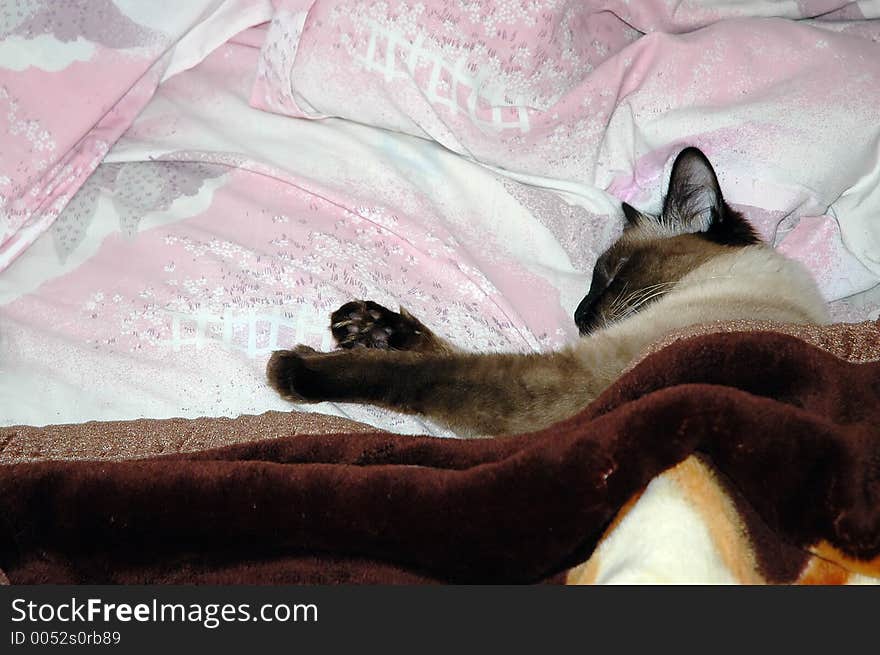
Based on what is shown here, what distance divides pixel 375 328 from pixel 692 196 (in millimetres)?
601

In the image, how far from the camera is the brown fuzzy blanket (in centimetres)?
70

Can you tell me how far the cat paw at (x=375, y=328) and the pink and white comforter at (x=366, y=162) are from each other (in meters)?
0.03

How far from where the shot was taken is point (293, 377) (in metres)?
1.18

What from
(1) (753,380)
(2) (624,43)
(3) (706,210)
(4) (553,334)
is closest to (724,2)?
(2) (624,43)

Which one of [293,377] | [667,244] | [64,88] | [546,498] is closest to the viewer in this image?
[546,498]

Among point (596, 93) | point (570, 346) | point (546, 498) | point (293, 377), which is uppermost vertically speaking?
point (596, 93)

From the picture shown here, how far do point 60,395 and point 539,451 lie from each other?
0.76 meters

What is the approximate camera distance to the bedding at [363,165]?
125 cm

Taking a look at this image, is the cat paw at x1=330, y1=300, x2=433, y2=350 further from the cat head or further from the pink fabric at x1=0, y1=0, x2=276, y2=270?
the pink fabric at x1=0, y1=0, x2=276, y2=270

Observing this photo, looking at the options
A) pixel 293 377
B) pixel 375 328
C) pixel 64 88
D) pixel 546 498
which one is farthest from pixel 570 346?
pixel 64 88

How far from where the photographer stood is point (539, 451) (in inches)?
29.4

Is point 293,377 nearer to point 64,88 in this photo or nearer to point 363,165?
point 363,165

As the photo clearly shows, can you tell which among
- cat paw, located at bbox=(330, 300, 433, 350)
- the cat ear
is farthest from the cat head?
cat paw, located at bbox=(330, 300, 433, 350)

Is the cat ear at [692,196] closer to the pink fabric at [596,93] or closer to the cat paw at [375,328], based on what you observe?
the pink fabric at [596,93]
